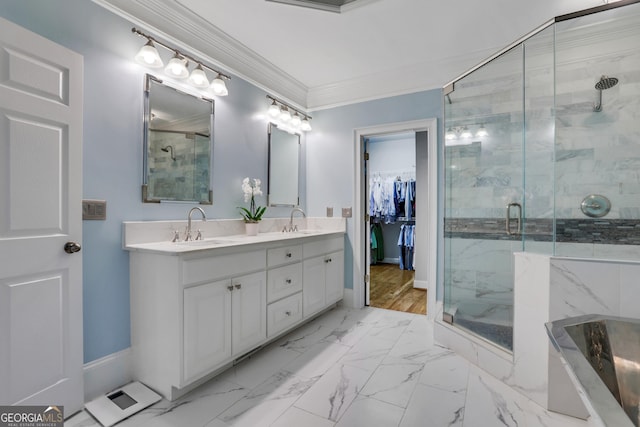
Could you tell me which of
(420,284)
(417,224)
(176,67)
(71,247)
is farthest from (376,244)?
(71,247)

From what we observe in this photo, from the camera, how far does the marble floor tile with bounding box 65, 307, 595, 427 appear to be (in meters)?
1.47

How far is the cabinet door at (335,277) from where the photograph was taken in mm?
2969

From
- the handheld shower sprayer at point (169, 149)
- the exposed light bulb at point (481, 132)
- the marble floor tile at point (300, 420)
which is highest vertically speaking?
the exposed light bulb at point (481, 132)

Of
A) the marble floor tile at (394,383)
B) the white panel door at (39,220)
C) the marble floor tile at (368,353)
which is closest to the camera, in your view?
the white panel door at (39,220)

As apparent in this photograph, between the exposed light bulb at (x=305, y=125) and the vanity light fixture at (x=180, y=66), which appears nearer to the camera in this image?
the vanity light fixture at (x=180, y=66)

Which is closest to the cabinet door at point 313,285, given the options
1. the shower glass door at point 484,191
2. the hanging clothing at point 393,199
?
the shower glass door at point 484,191

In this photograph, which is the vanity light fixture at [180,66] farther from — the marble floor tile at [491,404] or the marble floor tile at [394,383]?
the marble floor tile at [491,404]

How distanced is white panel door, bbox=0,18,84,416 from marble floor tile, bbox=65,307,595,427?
0.35 meters

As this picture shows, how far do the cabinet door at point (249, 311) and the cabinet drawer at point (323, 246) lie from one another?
2.05ft

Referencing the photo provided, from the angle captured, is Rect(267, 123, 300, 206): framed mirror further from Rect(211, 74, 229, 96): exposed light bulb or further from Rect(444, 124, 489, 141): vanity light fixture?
Rect(444, 124, 489, 141): vanity light fixture

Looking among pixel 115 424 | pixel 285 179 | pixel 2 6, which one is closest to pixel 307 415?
pixel 115 424

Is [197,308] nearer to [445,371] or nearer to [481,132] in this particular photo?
[445,371]

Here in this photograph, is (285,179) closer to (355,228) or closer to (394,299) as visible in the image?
(355,228)

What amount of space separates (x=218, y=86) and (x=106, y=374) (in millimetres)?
2117
